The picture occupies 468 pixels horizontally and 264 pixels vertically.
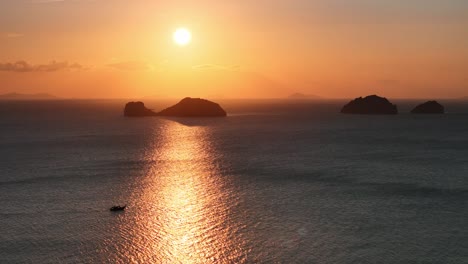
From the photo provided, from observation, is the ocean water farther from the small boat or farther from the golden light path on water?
the small boat

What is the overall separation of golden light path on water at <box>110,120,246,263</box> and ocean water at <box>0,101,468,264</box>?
7.7 inches

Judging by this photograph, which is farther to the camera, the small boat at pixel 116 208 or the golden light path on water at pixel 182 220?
the small boat at pixel 116 208

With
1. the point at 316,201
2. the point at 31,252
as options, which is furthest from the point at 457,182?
the point at 31,252

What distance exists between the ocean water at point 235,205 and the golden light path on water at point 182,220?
7.7 inches

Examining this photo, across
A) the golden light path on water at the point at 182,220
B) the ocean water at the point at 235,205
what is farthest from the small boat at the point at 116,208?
the golden light path on water at the point at 182,220

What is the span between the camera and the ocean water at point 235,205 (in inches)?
1793

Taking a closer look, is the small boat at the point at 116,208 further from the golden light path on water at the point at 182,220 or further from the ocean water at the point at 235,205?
the golden light path on water at the point at 182,220

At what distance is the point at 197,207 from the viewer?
209 ft

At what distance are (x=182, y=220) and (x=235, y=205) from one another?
9.54 meters

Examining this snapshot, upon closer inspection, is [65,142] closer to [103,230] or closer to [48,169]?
[48,169]

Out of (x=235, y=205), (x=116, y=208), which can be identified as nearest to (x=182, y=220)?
(x=235, y=205)

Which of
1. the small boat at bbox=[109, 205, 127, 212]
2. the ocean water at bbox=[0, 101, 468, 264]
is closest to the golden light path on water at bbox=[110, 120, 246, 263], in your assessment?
the ocean water at bbox=[0, 101, 468, 264]

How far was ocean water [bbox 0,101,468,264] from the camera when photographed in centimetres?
4553

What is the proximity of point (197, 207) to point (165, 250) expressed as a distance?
17.4 m
